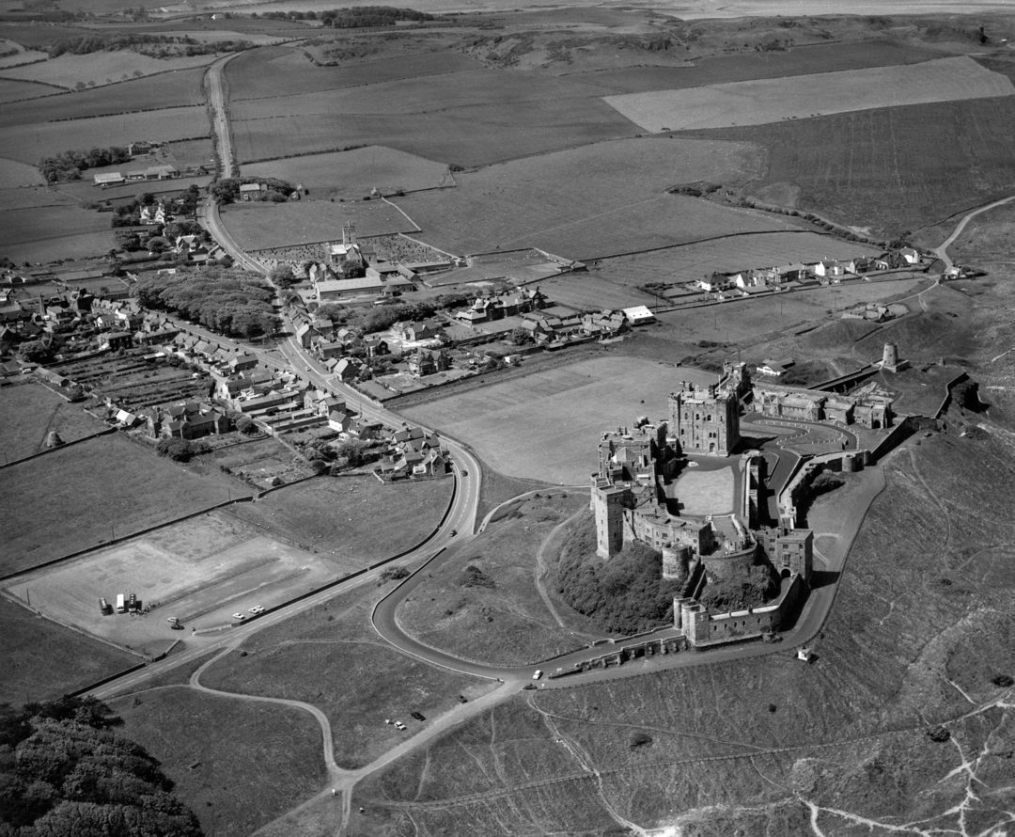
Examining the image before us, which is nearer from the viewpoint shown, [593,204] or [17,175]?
[593,204]

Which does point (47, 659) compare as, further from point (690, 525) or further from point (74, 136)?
point (74, 136)

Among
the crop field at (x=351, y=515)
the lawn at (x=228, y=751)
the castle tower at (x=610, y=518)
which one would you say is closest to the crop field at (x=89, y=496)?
the crop field at (x=351, y=515)

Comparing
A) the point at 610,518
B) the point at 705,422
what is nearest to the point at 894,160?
the point at 705,422

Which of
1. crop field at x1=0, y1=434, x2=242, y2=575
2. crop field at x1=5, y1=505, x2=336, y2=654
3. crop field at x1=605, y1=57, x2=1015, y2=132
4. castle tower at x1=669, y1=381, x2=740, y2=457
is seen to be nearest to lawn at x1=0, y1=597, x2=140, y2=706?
crop field at x1=5, y1=505, x2=336, y2=654

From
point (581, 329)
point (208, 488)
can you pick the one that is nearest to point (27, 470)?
point (208, 488)

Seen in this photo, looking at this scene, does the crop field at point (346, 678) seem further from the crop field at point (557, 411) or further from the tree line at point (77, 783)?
the crop field at point (557, 411)
